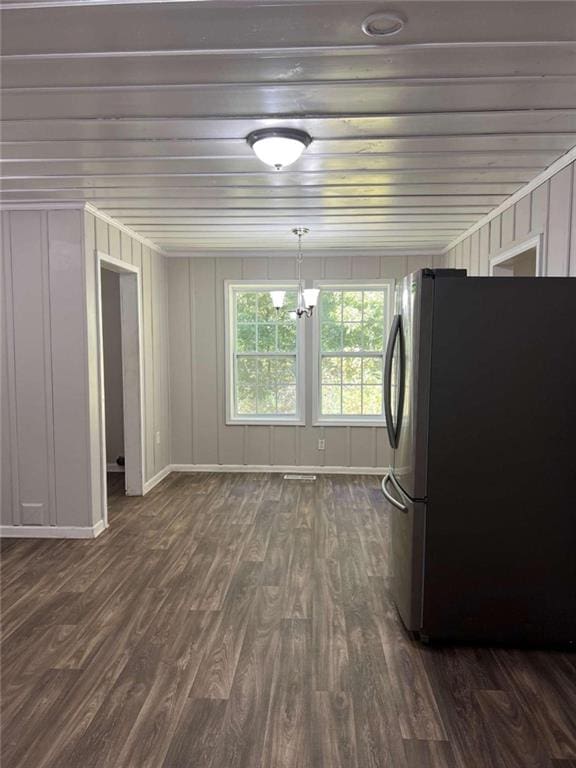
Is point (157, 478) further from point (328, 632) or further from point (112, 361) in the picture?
point (328, 632)

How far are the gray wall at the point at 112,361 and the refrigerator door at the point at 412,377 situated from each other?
166 inches

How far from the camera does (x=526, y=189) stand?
325 cm

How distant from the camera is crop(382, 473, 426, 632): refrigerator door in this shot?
245 centimetres

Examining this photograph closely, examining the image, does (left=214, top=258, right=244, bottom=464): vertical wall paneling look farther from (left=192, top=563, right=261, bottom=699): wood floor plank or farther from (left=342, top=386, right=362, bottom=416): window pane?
(left=192, top=563, right=261, bottom=699): wood floor plank

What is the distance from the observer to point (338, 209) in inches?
153

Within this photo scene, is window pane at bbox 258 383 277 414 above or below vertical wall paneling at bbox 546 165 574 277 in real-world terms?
below

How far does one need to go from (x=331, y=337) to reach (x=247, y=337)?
100 centimetres

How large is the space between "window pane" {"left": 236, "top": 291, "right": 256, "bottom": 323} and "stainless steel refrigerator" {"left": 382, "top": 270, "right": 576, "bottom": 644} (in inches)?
142

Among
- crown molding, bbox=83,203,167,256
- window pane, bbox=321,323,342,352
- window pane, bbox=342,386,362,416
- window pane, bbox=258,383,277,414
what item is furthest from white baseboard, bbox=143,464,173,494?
crown molding, bbox=83,203,167,256

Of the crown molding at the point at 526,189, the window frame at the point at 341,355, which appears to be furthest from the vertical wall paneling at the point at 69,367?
the crown molding at the point at 526,189

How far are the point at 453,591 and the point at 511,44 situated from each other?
2.32 metres

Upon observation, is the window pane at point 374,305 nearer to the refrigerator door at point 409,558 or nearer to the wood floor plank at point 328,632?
the wood floor plank at point 328,632

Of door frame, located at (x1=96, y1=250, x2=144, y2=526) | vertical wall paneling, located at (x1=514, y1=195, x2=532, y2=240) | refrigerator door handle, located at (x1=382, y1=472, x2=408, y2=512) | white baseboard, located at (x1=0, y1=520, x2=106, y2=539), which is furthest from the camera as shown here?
door frame, located at (x1=96, y1=250, x2=144, y2=526)

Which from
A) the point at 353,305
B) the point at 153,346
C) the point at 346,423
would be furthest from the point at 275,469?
the point at 353,305
